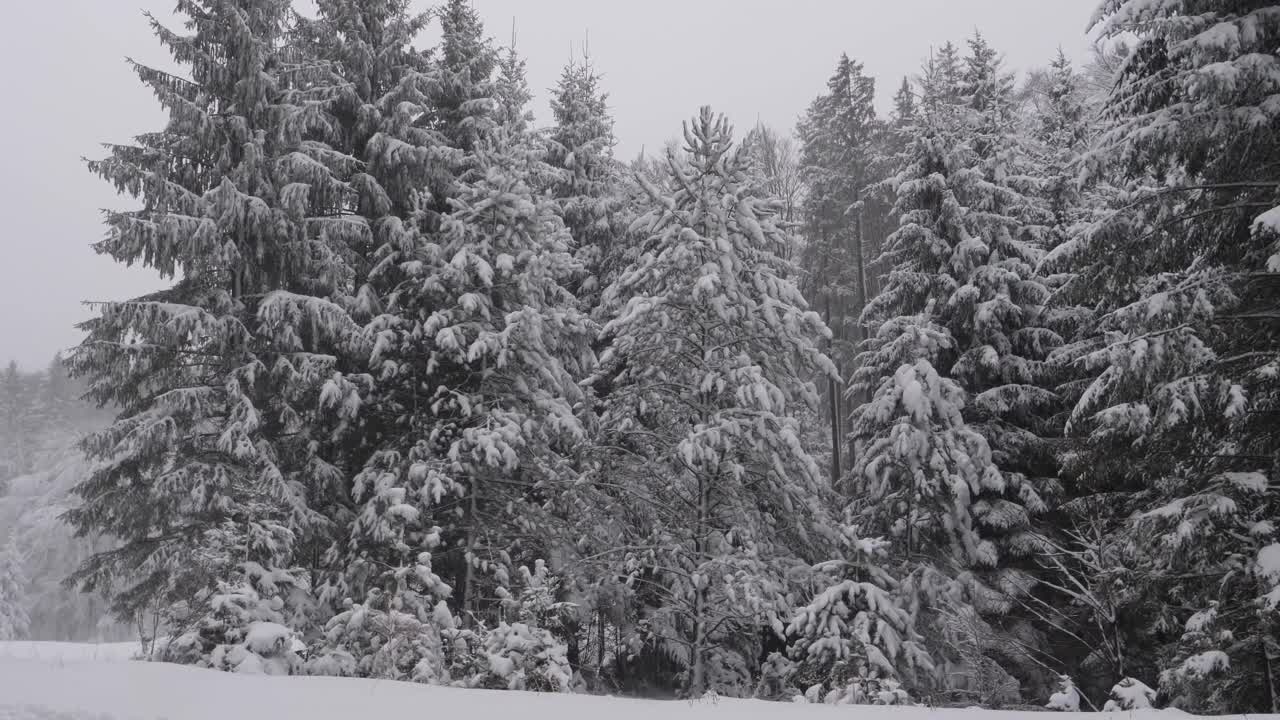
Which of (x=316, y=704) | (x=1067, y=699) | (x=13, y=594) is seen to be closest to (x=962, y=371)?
(x=1067, y=699)

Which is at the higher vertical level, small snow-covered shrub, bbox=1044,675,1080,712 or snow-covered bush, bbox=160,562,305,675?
snow-covered bush, bbox=160,562,305,675

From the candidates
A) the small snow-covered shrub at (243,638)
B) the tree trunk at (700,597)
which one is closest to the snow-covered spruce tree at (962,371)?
the tree trunk at (700,597)

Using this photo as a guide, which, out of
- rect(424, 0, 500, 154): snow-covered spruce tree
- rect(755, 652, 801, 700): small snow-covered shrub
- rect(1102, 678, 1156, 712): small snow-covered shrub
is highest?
rect(424, 0, 500, 154): snow-covered spruce tree

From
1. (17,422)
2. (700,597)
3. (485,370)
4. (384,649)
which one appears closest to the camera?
(384,649)

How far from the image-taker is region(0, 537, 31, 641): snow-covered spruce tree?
1355 inches

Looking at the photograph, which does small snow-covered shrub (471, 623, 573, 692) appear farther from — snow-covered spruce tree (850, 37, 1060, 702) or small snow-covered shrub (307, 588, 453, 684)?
snow-covered spruce tree (850, 37, 1060, 702)

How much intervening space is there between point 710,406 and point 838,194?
1865 centimetres

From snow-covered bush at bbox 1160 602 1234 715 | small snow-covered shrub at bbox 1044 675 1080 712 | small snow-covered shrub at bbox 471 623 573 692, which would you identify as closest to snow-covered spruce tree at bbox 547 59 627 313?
small snow-covered shrub at bbox 471 623 573 692

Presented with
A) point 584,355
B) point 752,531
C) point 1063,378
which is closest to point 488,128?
point 584,355

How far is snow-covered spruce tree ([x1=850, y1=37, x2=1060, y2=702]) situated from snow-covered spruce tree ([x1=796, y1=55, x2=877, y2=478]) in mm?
9643

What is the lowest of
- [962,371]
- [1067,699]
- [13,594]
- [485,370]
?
[13,594]

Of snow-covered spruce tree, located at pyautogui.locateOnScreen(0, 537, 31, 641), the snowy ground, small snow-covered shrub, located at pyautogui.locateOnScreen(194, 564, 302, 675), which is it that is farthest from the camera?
snow-covered spruce tree, located at pyautogui.locateOnScreen(0, 537, 31, 641)

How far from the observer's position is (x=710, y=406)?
11.9 m

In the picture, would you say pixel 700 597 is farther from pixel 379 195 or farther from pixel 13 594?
pixel 13 594
